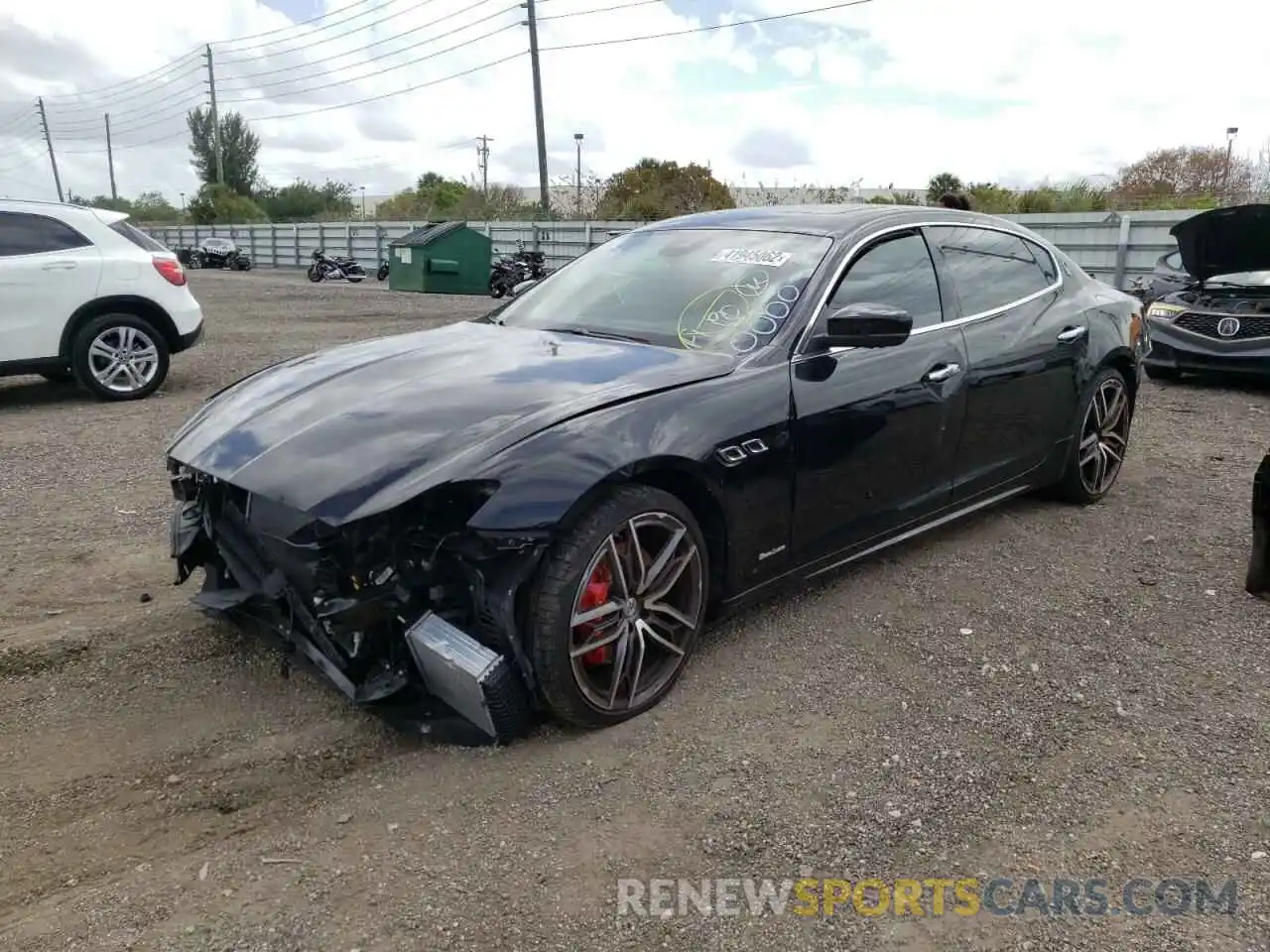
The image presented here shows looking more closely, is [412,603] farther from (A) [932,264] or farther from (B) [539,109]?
(B) [539,109]

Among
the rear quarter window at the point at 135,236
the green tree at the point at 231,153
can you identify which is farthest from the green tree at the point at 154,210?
the rear quarter window at the point at 135,236

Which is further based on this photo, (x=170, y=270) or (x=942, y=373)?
(x=170, y=270)

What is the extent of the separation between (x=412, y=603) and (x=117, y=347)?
21.5 feet

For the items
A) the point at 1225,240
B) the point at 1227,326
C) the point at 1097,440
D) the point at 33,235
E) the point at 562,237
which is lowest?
the point at 1097,440

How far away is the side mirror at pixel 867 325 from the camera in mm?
3324

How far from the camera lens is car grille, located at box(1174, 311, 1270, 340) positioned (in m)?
8.45

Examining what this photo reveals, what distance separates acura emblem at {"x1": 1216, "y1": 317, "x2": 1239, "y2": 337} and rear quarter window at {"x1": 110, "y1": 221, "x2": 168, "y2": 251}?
362 inches

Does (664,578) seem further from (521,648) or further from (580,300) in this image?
(580,300)

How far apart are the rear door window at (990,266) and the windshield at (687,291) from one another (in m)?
0.81

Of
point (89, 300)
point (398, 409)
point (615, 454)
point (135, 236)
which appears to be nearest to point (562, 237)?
point (135, 236)

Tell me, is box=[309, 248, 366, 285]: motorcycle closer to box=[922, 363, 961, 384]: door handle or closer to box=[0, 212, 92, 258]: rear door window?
box=[0, 212, 92, 258]: rear door window

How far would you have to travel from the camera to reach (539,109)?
111ft

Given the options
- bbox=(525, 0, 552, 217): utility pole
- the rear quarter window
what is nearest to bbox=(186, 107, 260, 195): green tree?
bbox=(525, 0, 552, 217): utility pole

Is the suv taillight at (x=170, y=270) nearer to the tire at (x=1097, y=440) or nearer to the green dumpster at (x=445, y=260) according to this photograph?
the tire at (x=1097, y=440)
